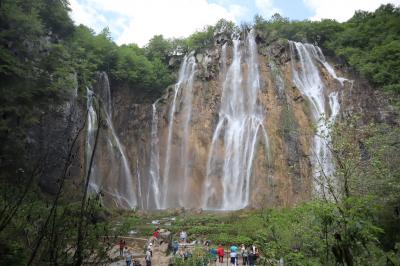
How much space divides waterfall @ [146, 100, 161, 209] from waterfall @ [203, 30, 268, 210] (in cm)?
407

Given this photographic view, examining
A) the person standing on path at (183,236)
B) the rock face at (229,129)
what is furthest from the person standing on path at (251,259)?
the rock face at (229,129)

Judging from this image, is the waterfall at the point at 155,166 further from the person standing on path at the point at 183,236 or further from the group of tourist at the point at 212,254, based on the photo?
the group of tourist at the point at 212,254

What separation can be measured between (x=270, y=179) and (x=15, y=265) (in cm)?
2436

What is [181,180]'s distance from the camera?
3048 cm

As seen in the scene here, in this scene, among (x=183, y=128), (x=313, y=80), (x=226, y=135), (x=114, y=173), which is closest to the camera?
(x=114, y=173)

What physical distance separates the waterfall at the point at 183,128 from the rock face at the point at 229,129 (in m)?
0.09

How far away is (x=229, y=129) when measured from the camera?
102ft

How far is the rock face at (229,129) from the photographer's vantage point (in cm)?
2802

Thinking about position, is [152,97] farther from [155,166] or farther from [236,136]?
[236,136]

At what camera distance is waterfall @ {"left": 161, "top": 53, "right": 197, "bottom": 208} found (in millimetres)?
30117

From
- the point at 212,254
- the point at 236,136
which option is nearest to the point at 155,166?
the point at 236,136

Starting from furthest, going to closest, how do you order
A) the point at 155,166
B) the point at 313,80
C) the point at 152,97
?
the point at 152,97 → the point at 313,80 → the point at 155,166

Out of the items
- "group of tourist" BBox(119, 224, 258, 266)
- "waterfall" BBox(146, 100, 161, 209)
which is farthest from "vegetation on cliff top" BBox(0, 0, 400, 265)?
"waterfall" BBox(146, 100, 161, 209)

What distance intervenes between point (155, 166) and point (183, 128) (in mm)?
4044
